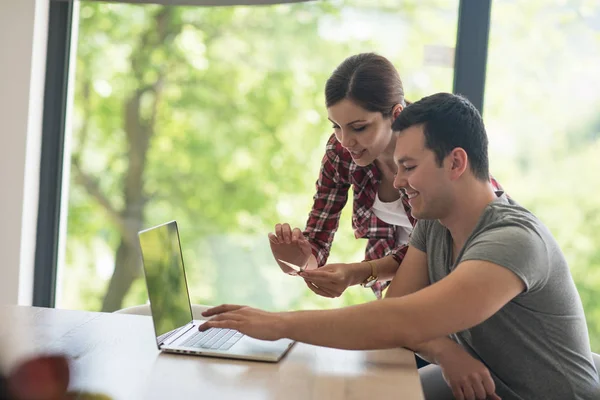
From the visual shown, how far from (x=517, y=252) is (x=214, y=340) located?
2.20 feet

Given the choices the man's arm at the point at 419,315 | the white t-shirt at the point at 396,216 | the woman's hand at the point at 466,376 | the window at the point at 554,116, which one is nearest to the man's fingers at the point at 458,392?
the woman's hand at the point at 466,376

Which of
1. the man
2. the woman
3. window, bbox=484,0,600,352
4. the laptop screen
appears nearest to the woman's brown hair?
the woman

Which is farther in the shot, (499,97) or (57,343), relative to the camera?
(499,97)

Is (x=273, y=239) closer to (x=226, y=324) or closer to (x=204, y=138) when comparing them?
(x=226, y=324)

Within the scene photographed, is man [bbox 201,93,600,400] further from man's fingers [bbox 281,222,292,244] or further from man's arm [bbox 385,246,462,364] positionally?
man's fingers [bbox 281,222,292,244]

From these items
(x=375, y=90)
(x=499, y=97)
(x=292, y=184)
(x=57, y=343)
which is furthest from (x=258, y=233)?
(x=57, y=343)

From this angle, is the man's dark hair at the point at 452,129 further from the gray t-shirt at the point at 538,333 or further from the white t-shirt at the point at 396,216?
the white t-shirt at the point at 396,216

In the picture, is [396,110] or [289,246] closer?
[396,110]

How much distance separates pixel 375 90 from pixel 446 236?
0.46 meters

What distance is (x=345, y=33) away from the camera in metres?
3.24

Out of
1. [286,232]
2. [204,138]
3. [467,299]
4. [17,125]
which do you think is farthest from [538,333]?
[17,125]

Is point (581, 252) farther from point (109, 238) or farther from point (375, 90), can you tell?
point (109, 238)

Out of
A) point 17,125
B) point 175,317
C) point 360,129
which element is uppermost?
point 17,125

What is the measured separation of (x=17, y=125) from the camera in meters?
3.35
